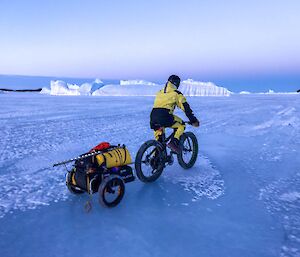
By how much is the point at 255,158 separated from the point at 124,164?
Result: 4.31 m

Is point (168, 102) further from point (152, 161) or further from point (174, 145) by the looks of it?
point (152, 161)

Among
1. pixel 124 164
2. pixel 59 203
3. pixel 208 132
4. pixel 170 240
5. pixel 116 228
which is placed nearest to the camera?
pixel 170 240

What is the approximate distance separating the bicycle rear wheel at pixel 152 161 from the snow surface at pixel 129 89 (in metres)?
103

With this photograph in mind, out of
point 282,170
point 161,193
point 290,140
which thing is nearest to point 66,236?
point 161,193

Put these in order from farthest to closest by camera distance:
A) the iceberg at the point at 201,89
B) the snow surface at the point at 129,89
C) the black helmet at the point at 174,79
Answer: the iceberg at the point at 201,89 → the snow surface at the point at 129,89 → the black helmet at the point at 174,79

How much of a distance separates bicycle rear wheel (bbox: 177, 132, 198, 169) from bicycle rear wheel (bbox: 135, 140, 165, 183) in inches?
28.6

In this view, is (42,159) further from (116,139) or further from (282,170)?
(282,170)

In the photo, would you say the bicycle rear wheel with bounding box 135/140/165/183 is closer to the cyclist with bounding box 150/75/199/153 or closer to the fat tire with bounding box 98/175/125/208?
Answer: the cyclist with bounding box 150/75/199/153

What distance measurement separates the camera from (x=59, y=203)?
4.73 metres

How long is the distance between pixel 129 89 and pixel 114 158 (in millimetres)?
117841

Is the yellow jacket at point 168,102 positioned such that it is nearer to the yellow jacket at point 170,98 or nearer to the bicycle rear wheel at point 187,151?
the yellow jacket at point 170,98

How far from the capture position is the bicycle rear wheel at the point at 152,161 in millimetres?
5647

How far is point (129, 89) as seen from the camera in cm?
12125

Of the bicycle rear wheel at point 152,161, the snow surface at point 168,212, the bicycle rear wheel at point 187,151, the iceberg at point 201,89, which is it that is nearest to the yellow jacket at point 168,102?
the bicycle rear wheel at point 152,161
